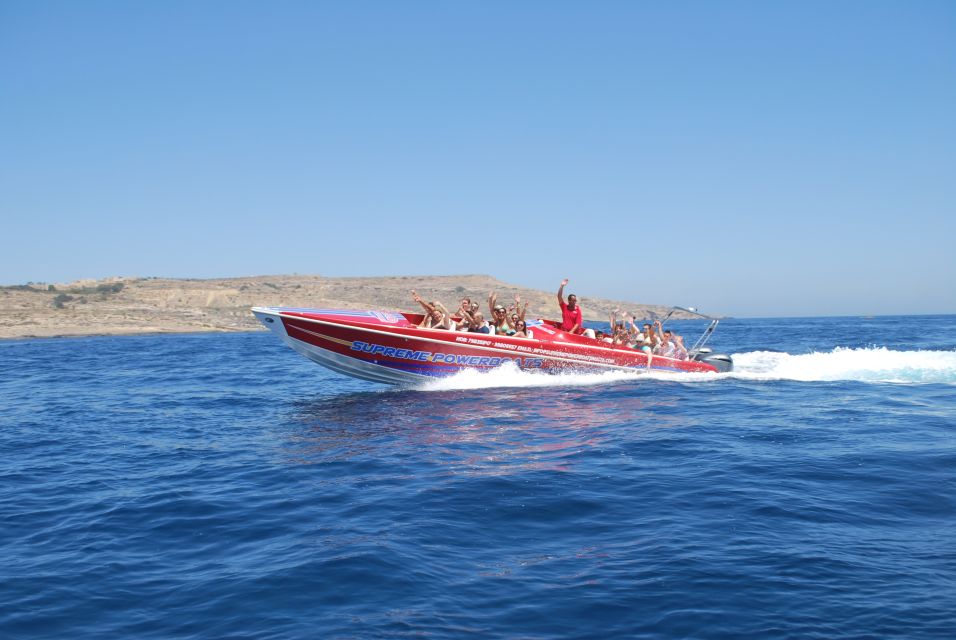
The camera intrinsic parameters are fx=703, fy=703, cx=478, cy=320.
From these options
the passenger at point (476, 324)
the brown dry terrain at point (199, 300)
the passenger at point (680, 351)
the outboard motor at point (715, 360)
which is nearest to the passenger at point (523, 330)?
the passenger at point (476, 324)

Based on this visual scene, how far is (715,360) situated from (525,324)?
5953 mm

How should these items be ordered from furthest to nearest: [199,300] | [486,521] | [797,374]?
[199,300] → [797,374] → [486,521]

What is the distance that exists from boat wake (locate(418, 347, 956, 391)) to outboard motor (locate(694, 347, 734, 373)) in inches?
9.7

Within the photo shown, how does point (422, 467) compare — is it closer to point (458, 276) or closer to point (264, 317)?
point (264, 317)

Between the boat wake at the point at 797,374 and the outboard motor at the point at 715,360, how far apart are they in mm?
248

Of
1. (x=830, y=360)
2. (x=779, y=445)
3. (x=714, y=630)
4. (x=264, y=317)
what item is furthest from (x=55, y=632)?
(x=830, y=360)

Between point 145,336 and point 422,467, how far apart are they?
53407 mm

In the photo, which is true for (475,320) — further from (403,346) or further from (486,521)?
(486,521)

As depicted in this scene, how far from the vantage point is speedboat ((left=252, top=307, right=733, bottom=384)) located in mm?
15547

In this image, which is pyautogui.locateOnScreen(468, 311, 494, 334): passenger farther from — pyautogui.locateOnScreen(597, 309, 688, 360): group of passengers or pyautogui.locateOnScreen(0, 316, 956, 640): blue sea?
pyautogui.locateOnScreen(597, 309, 688, 360): group of passengers

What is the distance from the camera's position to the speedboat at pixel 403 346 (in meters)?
15.5

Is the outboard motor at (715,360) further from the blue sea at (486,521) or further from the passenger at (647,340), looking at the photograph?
the blue sea at (486,521)

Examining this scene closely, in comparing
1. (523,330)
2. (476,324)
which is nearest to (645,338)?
(523,330)

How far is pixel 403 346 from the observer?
51.5 ft
